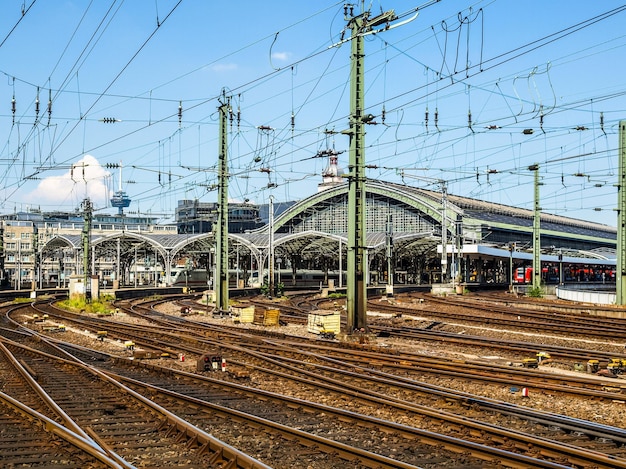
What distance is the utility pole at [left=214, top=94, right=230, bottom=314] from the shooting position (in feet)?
111

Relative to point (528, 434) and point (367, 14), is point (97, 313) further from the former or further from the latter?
point (528, 434)

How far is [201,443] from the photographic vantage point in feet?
30.3

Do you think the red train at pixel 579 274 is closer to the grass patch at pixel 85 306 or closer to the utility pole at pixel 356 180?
the grass patch at pixel 85 306

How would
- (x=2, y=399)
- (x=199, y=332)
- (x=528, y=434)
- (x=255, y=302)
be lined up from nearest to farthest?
1. (x=528, y=434)
2. (x=2, y=399)
3. (x=199, y=332)
4. (x=255, y=302)

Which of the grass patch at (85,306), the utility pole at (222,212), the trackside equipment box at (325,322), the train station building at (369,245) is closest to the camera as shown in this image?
the trackside equipment box at (325,322)

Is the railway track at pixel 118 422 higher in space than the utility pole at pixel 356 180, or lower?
lower

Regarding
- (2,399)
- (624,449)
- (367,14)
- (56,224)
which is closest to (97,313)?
(367,14)

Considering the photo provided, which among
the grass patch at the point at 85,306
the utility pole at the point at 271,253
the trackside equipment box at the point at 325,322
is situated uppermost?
the utility pole at the point at 271,253

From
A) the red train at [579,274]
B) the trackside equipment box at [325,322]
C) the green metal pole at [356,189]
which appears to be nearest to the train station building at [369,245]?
the red train at [579,274]

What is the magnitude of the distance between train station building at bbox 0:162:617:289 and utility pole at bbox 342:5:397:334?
37.1m

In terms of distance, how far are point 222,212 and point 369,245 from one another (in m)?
49.1

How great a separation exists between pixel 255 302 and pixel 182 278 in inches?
2157

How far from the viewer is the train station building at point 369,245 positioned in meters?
75.6

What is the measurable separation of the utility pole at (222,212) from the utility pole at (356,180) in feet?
40.3
